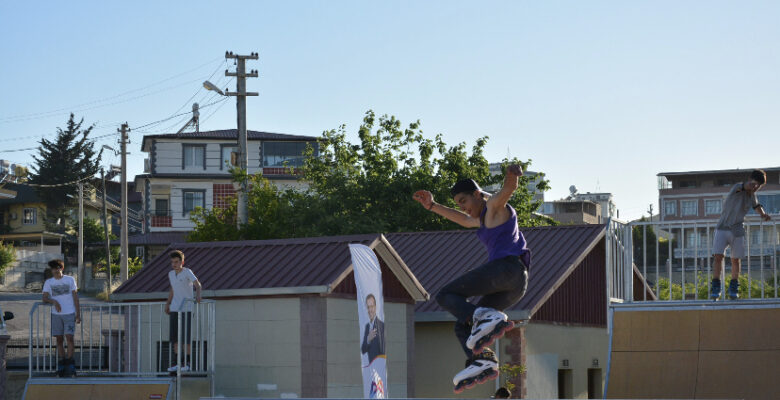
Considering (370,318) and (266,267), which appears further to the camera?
(266,267)

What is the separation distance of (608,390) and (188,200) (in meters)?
62.2

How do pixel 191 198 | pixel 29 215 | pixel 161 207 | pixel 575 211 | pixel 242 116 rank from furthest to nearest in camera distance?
pixel 575 211, pixel 29 215, pixel 161 207, pixel 191 198, pixel 242 116

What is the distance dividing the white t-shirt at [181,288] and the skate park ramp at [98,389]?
1.16 metres

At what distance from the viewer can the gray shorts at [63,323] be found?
634 inches

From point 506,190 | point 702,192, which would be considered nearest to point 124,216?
point 506,190

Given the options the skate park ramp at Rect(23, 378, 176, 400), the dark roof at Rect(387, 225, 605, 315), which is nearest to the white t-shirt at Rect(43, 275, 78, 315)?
the skate park ramp at Rect(23, 378, 176, 400)

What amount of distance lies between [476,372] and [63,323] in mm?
9427

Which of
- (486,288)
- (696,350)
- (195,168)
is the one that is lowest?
(696,350)

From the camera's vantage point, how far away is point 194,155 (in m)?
75.3

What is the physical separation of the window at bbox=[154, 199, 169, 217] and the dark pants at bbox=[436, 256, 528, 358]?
225ft

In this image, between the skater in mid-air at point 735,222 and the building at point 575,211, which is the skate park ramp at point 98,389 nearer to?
the skater in mid-air at point 735,222

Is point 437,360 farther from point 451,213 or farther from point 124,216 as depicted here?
point 124,216

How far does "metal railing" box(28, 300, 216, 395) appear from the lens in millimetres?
16109

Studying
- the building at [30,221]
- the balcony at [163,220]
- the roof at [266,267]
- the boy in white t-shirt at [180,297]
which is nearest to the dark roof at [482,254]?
the roof at [266,267]
